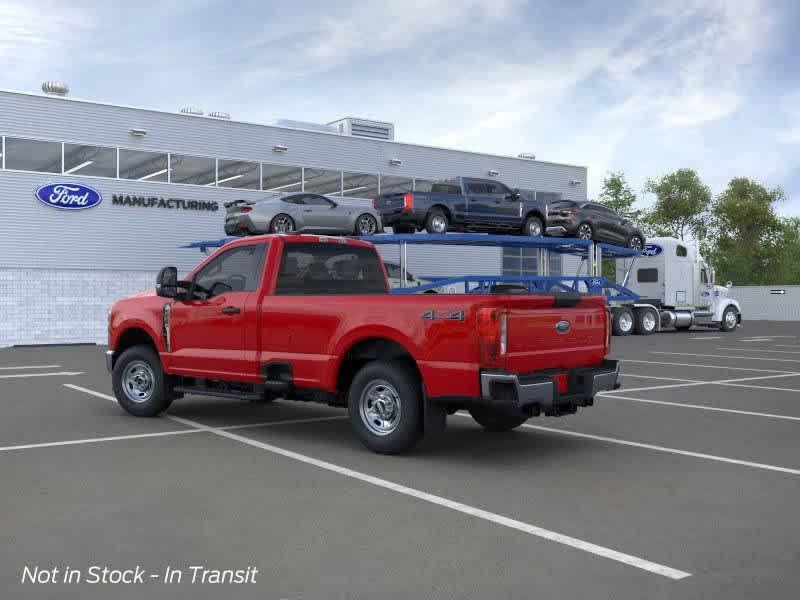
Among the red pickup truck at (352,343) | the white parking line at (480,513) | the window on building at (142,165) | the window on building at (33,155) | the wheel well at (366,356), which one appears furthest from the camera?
the window on building at (142,165)

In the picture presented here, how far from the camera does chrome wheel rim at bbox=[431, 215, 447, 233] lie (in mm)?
23641

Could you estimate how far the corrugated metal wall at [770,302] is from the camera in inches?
1943

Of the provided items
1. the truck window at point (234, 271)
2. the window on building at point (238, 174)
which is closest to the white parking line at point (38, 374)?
the truck window at point (234, 271)

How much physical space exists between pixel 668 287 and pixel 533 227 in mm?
8908

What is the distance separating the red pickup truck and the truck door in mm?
14

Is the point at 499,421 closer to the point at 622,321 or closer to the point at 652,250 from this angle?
the point at 622,321

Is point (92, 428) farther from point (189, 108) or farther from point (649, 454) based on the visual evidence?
point (189, 108)

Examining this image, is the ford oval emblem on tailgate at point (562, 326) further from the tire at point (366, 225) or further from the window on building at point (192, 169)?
the window on building at point (192, 169)

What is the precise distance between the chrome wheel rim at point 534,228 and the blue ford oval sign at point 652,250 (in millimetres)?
7721

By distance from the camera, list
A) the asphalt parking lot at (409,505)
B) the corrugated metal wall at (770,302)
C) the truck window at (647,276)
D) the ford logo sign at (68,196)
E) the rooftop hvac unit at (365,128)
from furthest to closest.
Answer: the corrugated metal wall at (770,302) → the rooftop hvac unit at (365,128) → the truck window at (647,276) → the ford logo sign at (68,196) → the asphalt parking lot at (409,505)

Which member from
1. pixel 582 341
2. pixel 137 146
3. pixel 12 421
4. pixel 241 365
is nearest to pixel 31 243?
pixel 137 146

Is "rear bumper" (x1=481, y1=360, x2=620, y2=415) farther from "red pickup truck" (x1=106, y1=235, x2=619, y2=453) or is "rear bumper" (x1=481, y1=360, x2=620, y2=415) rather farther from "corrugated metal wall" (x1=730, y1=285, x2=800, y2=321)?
"corrugated metal wall" (x1=730, y1=285, x2=800, y2=321)

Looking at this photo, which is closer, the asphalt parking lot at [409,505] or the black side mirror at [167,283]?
the asphalt parking lot at [409,505]

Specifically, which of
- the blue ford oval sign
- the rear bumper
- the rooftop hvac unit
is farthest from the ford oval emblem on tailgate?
the rooftop hvac unit
